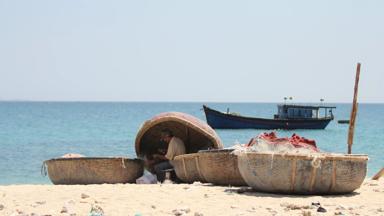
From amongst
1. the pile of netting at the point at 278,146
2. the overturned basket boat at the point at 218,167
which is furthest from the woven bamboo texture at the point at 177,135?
the pile of netting at the point at 278,146

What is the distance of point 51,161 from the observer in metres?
12.3

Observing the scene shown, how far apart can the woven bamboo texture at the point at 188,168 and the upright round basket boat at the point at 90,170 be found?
35.4 inches

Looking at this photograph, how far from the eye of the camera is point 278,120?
4456 centimetres

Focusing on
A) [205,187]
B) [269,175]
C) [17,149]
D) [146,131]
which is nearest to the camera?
[269,175]

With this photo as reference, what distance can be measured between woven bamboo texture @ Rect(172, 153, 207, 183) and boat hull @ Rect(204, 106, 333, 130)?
104 feet

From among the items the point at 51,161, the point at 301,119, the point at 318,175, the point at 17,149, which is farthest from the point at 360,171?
the point at 301,119

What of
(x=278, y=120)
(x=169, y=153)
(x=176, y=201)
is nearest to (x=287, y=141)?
(x=176, y=201)

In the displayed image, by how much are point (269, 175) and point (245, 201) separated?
75 centimetres

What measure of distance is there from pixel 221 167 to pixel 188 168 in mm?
958

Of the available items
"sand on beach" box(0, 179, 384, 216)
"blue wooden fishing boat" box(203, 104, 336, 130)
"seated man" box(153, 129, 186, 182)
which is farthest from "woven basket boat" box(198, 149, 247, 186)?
"blue wooden fishing boat" box(203, 104, 336, 130)

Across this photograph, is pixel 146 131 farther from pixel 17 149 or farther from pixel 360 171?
pixel 17 149

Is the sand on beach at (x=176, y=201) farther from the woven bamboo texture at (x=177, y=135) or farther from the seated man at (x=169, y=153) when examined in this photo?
the woven bamboo texture at (x=177, y=135)

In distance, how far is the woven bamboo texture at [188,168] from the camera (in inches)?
458

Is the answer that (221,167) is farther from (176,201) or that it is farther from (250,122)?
(250,122)
